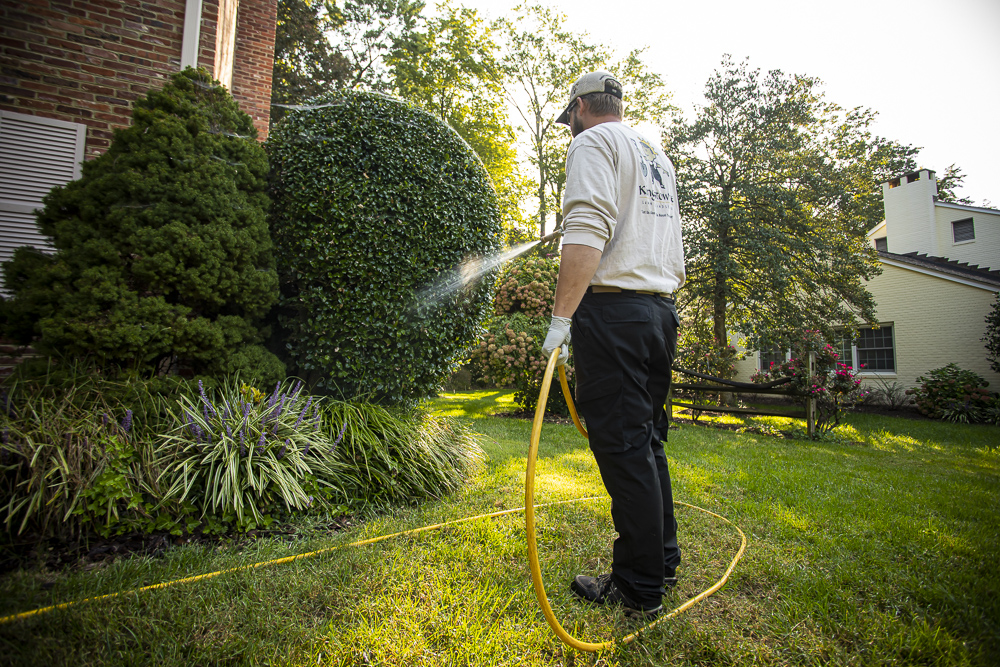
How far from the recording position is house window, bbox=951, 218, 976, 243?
13391 mm

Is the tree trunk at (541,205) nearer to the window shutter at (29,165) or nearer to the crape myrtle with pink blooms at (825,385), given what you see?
the crape myrtle with pink blooms at (825,385)

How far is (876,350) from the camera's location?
12.6 m

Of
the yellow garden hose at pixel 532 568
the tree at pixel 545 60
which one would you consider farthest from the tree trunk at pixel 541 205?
the yellow garden hose at pixel 532 568

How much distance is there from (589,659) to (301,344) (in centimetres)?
297

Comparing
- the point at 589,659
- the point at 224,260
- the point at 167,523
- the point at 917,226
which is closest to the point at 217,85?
the point at 224,260

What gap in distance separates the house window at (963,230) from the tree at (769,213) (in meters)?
5.27

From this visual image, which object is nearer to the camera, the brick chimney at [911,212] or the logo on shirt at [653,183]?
the logo on shirt at [653,183]

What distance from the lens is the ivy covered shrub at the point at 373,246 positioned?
3521mm

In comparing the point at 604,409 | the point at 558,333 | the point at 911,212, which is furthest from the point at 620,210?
the point at 911,212

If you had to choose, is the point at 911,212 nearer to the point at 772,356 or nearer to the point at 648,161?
the point at 772,356

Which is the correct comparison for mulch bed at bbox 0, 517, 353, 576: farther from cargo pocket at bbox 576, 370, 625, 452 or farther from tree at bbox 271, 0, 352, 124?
tree at bbox 271, 0, 352, 124

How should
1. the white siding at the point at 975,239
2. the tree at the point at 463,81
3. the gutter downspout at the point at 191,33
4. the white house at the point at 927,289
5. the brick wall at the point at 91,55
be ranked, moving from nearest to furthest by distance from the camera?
the brick wall at the point at 91,55, the gutter downspout at the point at 191,33, the white house at the point at 927,289, the white siding at the point at 975,239, the tree at the point at 463,81

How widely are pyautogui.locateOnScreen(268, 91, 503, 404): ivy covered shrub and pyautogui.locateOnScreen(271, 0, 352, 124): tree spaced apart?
11.1 metres

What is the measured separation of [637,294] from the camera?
1898 millimetres
